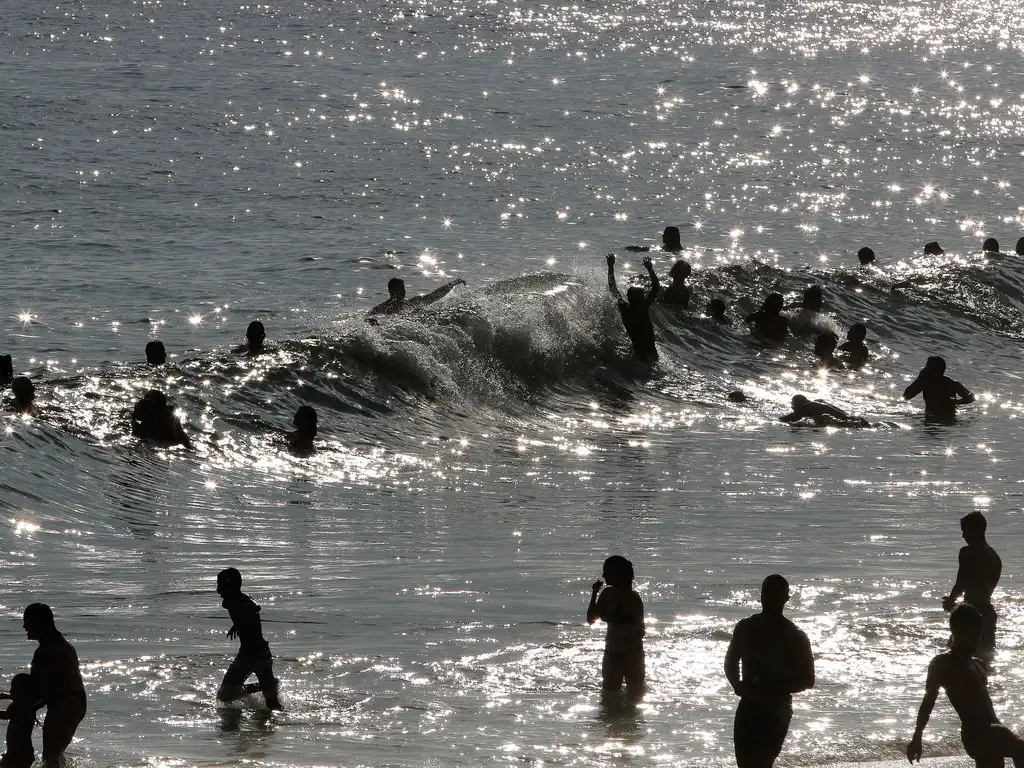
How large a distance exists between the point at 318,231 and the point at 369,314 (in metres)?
8.94

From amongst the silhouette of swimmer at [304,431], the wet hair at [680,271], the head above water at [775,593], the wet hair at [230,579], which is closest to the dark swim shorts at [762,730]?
the head above water at [775,593]

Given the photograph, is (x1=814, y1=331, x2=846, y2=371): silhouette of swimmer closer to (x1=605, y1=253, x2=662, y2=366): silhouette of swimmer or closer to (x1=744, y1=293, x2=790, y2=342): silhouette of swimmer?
(x1=744, y1=293, x2=790, y2=342): silhouette of swimmer

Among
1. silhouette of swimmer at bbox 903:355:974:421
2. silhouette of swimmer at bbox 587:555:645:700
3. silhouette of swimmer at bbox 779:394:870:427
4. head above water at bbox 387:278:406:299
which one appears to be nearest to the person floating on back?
head above water at bbox 387:278:406:299

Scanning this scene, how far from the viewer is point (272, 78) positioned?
4638 centimetres

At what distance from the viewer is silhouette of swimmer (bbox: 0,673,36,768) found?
7008mm

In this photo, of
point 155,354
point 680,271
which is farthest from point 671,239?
point 155,354

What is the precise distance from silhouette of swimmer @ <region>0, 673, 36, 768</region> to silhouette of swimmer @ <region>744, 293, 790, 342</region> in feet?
57.8

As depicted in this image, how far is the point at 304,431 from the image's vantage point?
52.6 ft

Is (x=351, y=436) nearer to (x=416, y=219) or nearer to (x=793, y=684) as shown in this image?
(x=793, y=684)

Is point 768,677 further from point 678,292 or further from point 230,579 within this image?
point 678,292

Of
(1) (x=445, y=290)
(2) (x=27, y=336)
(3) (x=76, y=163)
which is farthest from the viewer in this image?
(3) (x=76, y=163)

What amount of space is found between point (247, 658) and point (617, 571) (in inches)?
81.3

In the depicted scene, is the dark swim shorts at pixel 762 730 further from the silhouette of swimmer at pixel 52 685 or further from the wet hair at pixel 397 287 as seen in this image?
the wet hair at pixel 397 287

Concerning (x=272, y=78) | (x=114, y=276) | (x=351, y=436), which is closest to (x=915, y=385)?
(x=351, y=436)
